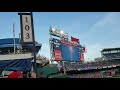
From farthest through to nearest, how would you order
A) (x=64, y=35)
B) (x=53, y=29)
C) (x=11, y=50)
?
(x=11, y=50), (x=64, y=35), (x=53, y=29)

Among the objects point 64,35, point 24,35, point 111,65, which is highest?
point 64,35

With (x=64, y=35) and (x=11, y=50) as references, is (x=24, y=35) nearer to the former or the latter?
(x=64, y=35)
